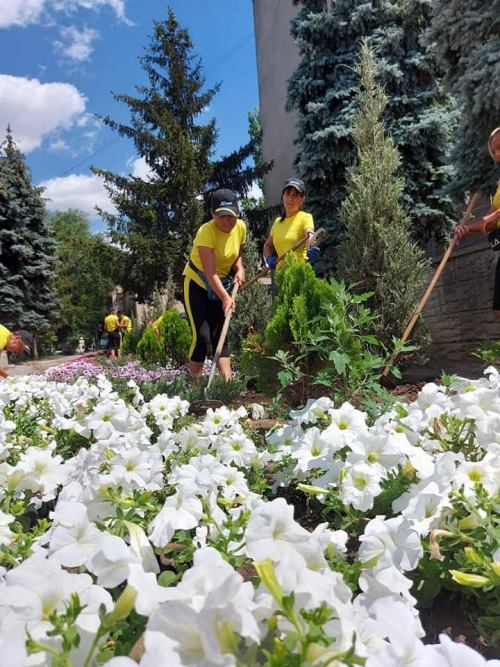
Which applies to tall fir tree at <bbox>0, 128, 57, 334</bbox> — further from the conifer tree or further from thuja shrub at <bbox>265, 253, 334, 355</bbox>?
thuja shrub at <bbox>265, 253, 334, 355</bbox>

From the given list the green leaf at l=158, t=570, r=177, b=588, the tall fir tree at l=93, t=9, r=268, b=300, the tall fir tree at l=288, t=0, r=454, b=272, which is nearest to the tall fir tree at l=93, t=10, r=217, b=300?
the tall fir tree at l=93, t=9, r=268, b=300

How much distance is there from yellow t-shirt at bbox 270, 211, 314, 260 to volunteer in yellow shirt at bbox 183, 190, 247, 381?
331 millimetres

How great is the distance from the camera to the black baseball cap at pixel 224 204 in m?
4.39

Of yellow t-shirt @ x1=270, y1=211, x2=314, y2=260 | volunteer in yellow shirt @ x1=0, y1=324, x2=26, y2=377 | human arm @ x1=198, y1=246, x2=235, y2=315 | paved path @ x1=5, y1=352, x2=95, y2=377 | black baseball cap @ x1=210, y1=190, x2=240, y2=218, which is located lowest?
paved path @ x1=5, y1=352, x2=95, y2=377

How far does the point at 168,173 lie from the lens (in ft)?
56.5

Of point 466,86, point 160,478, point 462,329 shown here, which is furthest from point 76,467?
point 462,329

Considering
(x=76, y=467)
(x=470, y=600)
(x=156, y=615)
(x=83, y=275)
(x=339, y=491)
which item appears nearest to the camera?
(x=156, y=615)

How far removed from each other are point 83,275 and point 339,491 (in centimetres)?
3759

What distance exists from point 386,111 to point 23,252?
1617 cm

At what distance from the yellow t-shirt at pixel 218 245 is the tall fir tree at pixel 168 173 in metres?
11.7

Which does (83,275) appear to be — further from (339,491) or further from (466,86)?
(339,491)

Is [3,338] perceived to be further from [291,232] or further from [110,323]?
[110,323]

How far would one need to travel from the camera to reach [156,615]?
55 centimetres

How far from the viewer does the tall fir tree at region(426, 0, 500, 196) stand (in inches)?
246
